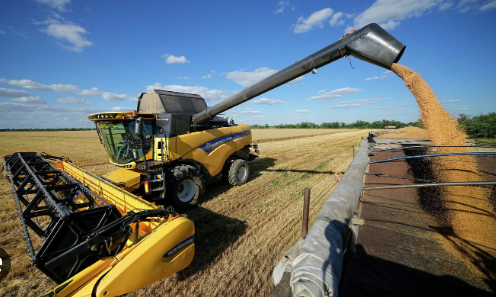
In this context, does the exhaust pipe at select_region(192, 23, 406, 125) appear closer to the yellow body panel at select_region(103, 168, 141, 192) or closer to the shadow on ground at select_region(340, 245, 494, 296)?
the yellow body panel at select_region(103, 168, 141, 192)

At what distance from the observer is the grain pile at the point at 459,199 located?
1.86 meters

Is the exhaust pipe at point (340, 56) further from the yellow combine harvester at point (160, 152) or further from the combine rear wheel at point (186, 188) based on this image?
the combine rear wheel at point (186, 188)

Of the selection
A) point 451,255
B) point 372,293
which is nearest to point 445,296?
point 372,293

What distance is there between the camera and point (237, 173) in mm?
6297

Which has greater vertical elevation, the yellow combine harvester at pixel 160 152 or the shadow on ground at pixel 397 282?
the yellow combine harvester at pixel 160 152

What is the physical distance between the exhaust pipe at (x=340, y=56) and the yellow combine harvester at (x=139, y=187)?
0.02 meters

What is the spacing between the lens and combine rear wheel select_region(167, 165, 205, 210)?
14.3 ft

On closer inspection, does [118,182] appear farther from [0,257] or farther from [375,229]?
[375,229]

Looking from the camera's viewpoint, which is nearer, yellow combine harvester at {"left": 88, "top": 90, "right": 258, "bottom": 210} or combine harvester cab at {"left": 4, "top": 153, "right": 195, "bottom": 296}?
combine harvester cab at {"left": 4, "top": 153, "right": 195, "bottom": 296}

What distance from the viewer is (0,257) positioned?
119 inches

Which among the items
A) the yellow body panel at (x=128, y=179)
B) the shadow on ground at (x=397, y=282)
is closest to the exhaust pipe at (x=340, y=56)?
the yellow body panel at (x=128, y=179)

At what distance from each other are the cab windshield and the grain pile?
4.63 metres

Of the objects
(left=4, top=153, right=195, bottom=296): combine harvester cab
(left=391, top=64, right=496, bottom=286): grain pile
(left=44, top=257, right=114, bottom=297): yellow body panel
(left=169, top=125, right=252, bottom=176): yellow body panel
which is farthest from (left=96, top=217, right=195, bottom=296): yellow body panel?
(left=391, top=64, right=496, bottom=286): grain pile

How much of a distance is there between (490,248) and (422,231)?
480mm
